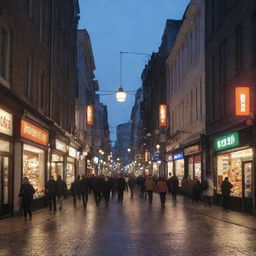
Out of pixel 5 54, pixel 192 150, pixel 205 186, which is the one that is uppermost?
pixel 5 54

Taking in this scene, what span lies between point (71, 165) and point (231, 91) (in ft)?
63.0

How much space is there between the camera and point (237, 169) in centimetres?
2470

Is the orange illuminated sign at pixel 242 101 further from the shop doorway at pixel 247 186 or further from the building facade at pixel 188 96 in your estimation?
the building facade at pixel 188 96

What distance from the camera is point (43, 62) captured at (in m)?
27.4

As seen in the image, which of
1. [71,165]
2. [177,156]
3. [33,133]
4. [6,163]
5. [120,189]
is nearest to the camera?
[6,163]

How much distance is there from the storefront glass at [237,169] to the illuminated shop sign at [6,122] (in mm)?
10292

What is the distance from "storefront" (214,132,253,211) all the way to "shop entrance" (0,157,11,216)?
1019 centimetres

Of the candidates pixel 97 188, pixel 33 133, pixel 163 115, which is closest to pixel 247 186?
pixel 97 188

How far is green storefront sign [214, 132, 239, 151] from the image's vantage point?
23609 millimetres

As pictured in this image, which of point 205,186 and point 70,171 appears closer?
point 205,186

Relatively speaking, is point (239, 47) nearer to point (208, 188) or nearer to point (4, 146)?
point (208, 188)

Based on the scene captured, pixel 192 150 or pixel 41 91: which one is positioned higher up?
pixel 41 91

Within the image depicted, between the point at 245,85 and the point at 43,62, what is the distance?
11050mm

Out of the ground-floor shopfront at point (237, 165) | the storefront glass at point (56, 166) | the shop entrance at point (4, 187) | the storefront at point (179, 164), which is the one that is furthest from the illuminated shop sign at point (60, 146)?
the shop entrance at point (4, 187)
